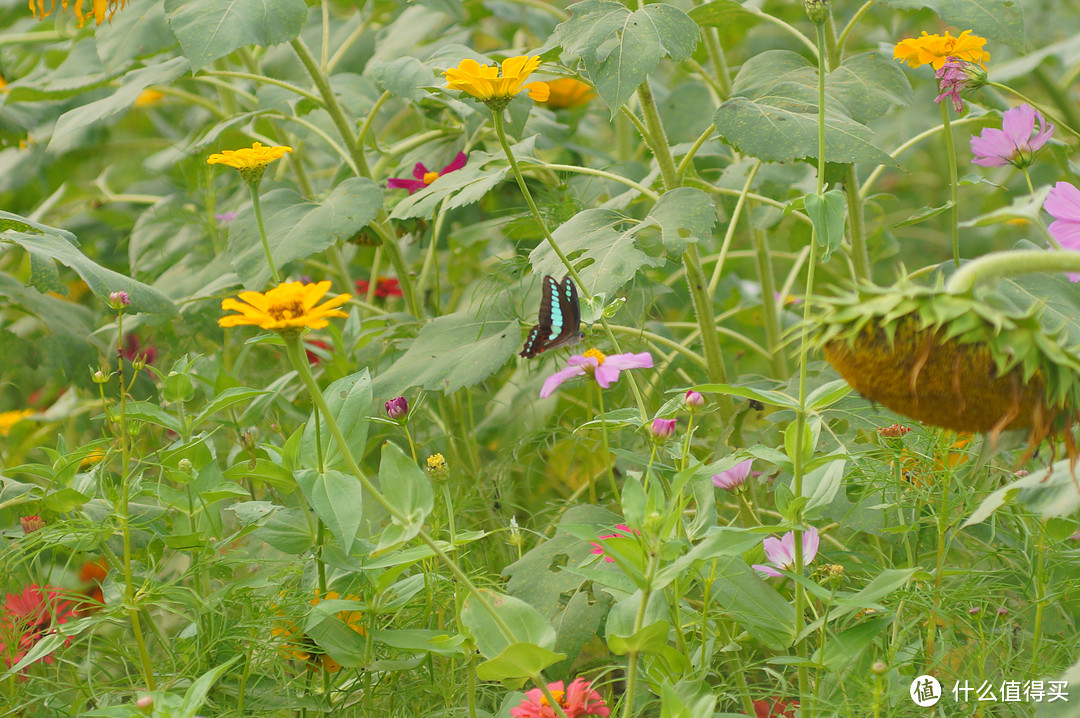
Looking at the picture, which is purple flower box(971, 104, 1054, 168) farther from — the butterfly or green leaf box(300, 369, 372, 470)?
green leaf box(300, 369, 372, 470)

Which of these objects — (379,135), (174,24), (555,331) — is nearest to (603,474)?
(555,331)

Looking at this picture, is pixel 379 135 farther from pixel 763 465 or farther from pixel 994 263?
pixel 994 263

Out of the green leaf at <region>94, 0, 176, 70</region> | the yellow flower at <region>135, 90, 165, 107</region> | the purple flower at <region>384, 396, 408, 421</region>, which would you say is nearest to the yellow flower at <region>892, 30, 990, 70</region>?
the purple flower at <region>384, 396, 408, 421</region>

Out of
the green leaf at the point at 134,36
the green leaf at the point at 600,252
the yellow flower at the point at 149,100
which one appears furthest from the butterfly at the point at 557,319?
the yellow flower at the point at 149,100

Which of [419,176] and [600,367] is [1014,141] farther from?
[419,176]

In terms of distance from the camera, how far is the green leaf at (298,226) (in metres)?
1.08

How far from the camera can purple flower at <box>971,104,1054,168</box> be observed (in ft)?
3.08

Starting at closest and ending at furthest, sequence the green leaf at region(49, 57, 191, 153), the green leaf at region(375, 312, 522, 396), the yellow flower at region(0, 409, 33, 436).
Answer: the green leaf at region(375, 312, 522, 396) → the green leaf at region(49, 57, 191, 153) → the yellow flower at region(0, 409, 33, 436)

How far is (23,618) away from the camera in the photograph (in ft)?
2.90

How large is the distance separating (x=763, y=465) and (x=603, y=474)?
0.78 feet

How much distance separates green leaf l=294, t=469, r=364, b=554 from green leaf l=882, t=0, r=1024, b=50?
30.9 inches

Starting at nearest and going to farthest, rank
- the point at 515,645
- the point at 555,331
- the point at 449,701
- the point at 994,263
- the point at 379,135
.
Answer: the point at 994,263
the point at 515,645
the point at 449,701
the point at 555,331
the point at 379,135

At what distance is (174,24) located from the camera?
3.42ft

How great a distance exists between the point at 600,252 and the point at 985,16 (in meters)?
0.51
